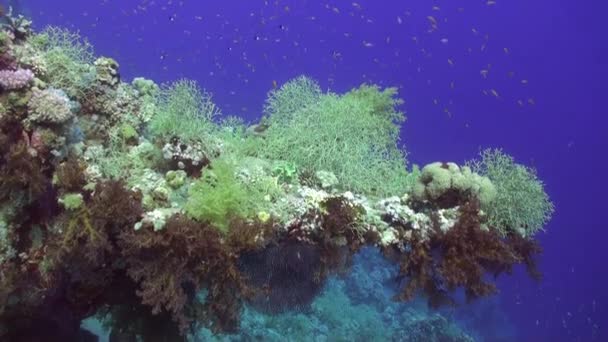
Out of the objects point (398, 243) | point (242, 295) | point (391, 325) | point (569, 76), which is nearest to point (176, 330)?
point (242, 295)

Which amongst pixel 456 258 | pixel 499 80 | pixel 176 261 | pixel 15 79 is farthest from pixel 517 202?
pixel 499 80

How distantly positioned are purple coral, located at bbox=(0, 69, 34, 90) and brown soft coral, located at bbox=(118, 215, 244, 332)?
2617 mm

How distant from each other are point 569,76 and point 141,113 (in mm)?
125069

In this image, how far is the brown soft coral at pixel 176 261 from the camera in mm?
4738

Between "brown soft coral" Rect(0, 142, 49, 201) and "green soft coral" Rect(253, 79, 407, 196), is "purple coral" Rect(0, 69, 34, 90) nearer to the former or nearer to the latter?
"brown soft coral" Rect(0, 142, 49, 201)

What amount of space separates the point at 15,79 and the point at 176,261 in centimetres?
332

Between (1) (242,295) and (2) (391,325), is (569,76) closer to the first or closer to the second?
(2) (391,325)

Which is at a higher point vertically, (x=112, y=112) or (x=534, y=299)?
(x=534, y=299)

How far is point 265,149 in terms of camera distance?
26.3 ft

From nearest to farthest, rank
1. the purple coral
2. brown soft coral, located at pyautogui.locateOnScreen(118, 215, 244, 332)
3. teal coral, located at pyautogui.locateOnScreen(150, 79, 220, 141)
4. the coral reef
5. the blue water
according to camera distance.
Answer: brown soft coral, located at pyautogui.locateOnScreen(118, 215, 244, 332)
the coral reef
the purple coral
teal coral, located at pyautogui.locateOnScreen(150, 79, 220, 141)
the blue water

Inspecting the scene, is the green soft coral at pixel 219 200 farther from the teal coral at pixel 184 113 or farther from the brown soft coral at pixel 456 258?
the brown soft coral at pixel 456 258

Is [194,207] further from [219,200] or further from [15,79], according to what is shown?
[15,79]

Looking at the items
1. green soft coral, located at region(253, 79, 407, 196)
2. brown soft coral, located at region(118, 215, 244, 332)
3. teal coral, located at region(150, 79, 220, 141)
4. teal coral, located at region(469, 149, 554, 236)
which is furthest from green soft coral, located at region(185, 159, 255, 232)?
teal coral, located at region(469, 149, 554, 236)

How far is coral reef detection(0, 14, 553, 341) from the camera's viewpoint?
197 inches
